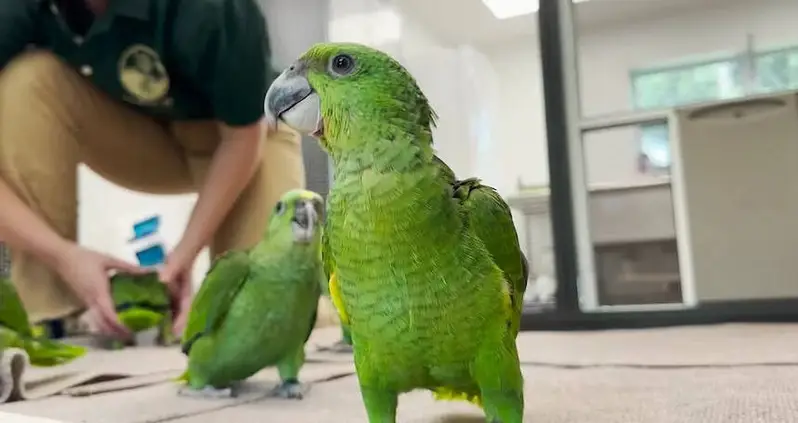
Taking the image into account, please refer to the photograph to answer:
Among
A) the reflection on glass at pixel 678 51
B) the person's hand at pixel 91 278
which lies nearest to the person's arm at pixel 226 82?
the person's hand at pixel 91 278

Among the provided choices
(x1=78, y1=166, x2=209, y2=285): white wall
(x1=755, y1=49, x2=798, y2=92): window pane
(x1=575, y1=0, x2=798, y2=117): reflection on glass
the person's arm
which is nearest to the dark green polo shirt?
the person's arm

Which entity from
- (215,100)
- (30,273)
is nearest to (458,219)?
(215,100)

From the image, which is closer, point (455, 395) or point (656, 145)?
point (455, 395)

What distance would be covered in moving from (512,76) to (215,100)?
100cm

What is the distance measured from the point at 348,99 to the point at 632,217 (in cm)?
185

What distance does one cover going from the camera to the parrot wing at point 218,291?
0.59 m

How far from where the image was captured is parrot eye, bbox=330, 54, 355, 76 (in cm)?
38

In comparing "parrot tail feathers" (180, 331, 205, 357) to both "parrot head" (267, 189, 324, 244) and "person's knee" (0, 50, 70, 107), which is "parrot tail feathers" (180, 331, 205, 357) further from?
"person's knee" (0, 50, 70, 107)

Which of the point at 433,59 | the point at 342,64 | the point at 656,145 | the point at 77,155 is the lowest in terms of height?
the point at 342,64

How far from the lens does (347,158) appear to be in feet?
1.23

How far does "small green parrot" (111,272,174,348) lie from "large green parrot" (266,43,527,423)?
0.80 metres

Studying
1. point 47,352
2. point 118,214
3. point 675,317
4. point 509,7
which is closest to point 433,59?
point 509,7

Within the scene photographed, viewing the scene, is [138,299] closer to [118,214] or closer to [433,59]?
[433,59]

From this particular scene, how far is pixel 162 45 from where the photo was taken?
1139 mm
